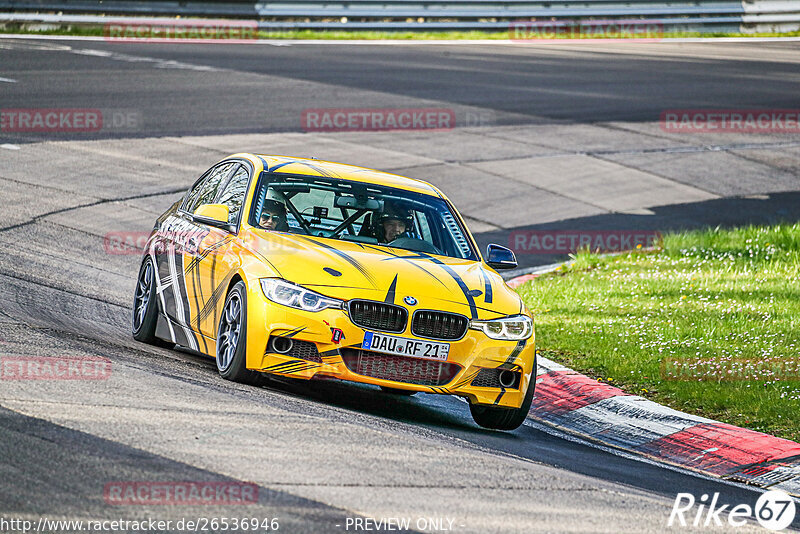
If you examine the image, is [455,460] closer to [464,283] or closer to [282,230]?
[464,283]

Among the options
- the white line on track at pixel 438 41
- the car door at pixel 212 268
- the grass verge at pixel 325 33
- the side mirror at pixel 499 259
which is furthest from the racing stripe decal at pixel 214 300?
the grass verge at pixel 325 33

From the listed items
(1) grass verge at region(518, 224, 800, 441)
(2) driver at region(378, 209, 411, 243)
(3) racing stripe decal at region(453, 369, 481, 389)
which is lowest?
(1) grass verge at region(518, 224, 800, 441)

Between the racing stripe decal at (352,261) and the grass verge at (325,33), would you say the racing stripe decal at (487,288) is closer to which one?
the racing stripe decal at (352,261)

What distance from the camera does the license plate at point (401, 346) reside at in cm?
778

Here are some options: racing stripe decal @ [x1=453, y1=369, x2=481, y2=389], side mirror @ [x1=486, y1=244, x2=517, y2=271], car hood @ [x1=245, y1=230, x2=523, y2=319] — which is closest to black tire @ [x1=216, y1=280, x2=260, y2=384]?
car hood @ [x1=245, y1=230, x2=523, y2=319]

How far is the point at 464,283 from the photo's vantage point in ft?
27.4

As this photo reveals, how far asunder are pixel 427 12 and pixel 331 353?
26.7 meters

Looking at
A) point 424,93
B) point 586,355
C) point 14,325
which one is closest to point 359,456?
point 14,325

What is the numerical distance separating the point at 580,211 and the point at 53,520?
14.1m

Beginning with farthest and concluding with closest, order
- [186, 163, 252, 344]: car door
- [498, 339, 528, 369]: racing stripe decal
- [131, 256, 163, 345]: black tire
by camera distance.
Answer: [131, 256, 163, 345]: black tire → [186, 163, 252, 344]: car door → [498, 339, 528, 369]: racing stripe decal

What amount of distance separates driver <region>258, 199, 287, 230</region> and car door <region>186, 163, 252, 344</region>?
0.61 ft

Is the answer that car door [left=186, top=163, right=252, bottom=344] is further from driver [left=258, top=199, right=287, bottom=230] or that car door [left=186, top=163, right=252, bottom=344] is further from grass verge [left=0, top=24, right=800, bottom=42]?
grass verge [left=0, top=24, right=800, bottom=42]

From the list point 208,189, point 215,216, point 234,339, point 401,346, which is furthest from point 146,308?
point 401,346

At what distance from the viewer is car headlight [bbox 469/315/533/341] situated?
8.07 meters
